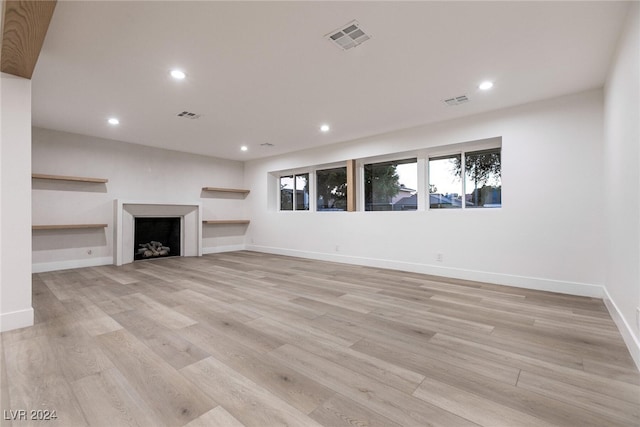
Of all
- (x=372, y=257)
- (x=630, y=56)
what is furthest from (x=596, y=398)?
(x=372, y=257)

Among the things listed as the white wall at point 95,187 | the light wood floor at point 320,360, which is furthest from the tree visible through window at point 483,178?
the white wall at point 95,187

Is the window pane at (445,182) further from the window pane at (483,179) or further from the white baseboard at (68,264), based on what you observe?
the white baseboard at (68,264)

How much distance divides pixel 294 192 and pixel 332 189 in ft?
3.80

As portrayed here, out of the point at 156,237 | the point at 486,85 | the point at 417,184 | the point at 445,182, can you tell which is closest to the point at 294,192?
the point at 417,184

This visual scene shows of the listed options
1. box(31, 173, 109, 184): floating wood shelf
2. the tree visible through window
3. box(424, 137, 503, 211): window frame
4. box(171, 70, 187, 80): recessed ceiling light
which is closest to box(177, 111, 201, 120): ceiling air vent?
box(171, 70, 187, 80): recessed ceiling light

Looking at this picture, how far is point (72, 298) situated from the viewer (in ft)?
10.4

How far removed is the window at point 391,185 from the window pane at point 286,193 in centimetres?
212

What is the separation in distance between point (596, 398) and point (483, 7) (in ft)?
7.92

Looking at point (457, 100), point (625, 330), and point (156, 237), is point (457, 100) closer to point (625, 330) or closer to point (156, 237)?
point (625, 330)

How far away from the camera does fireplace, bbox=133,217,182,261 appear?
6.11 meters

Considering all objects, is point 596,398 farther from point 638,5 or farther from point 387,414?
point 638,5

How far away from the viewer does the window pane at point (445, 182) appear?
4.45m

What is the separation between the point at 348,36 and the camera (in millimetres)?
2283

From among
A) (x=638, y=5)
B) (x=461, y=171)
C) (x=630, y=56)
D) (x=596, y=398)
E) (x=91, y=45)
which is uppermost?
(x=91, y=45)
